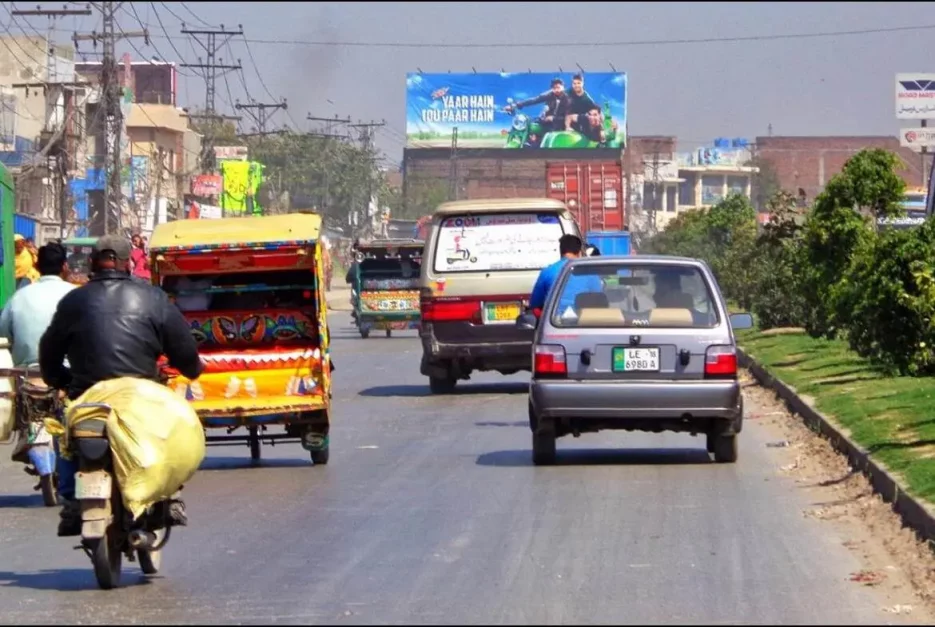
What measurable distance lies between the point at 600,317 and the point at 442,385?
26.7 ft

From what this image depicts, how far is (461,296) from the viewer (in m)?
20.1

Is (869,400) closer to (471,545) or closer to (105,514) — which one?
(471,545)

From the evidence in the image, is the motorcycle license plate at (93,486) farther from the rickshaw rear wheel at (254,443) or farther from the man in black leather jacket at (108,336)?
the rickshaw rear wheel at (254,443)

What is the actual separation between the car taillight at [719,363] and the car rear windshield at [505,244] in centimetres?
724

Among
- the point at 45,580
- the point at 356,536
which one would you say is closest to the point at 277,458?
the point at 356,536

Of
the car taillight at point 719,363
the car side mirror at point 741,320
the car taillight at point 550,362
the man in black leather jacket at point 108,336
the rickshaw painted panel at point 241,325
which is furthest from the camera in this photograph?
the rickshaw painted panel at point 241,325

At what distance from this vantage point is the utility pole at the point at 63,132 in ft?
151

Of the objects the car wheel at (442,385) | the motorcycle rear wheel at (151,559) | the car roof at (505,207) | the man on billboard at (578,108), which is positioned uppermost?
the man on billboard at (578,108)

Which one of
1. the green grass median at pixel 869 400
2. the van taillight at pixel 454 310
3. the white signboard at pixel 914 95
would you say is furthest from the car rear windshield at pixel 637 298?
the white signboard at pixel 914 95

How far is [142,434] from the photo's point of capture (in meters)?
7.82

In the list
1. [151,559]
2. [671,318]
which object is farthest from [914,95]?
[151,559]

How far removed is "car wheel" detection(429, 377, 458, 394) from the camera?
21.1 m

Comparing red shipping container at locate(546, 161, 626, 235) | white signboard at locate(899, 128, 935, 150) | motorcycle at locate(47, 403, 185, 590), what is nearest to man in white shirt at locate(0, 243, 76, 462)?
motorcycle at locate(47, 403, 185, 590)

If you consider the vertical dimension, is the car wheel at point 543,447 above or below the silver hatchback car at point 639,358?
below
